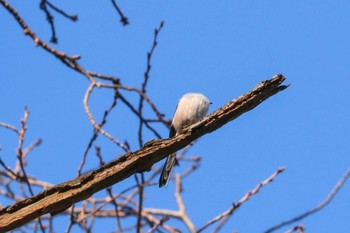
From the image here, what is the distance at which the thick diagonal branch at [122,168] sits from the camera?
2.30 m

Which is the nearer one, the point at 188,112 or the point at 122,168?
the point at 122,168

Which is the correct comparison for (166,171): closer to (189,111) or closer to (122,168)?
(189,111)

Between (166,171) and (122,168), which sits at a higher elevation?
(166,171)

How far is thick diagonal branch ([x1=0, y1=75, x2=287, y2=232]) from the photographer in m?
2.30

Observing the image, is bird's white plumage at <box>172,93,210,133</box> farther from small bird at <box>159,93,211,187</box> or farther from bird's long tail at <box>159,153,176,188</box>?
bird's long tail at <box>159,153,176,188</box>

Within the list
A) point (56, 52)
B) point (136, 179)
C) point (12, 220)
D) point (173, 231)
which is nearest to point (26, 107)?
point (56, 52)

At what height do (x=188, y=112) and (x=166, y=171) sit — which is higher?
(x=188, y=112)

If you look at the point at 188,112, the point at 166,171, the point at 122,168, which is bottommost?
the point at 122,168

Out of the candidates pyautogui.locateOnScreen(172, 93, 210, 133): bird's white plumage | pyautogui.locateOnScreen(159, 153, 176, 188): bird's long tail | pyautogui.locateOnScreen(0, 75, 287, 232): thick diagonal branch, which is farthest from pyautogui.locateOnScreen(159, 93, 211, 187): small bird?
pyautogui.locateOnScreen(0, 75, 287, 232): thick diagonal branch

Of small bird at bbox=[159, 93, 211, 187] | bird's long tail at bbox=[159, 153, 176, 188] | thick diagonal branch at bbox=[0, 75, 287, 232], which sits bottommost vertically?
thick diagonal branch at bbox=[0, 75, 287, 232]

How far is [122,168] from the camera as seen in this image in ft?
7.53

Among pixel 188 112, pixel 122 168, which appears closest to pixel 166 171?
pixel 188 112

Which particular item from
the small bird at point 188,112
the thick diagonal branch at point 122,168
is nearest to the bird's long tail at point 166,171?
the small bird at point 188,112

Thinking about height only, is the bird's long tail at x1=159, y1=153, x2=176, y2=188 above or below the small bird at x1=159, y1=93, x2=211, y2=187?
below
